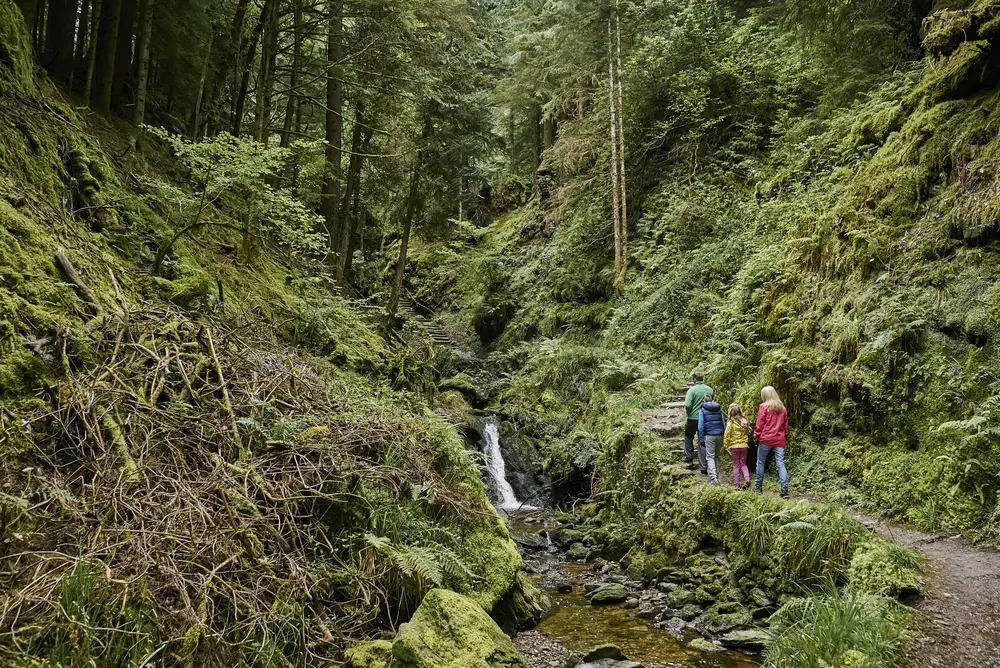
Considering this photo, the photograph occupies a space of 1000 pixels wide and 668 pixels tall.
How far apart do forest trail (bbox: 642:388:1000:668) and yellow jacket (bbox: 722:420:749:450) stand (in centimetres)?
204

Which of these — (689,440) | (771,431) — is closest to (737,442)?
(771,431)

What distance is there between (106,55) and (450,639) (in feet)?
35.0

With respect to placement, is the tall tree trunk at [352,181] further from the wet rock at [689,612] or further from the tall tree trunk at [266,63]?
the wet rock at [689,612]

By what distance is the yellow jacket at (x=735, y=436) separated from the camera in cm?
879

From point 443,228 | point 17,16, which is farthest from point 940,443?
point 443,228

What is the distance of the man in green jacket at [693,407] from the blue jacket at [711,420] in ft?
1.18

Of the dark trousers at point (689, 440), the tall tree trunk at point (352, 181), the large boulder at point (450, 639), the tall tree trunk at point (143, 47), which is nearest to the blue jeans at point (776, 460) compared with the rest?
the dark trousers at point (689, 440)

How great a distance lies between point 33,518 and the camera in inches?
157

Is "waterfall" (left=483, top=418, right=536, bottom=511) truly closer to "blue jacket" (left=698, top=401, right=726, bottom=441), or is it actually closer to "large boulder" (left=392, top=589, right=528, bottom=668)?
"blue jacket" (left=698, top=401, right=726, bottom=441)

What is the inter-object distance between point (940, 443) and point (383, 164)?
1587 cm

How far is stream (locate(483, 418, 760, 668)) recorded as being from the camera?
20.6 feet

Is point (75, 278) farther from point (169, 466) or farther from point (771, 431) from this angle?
point (771, 431)

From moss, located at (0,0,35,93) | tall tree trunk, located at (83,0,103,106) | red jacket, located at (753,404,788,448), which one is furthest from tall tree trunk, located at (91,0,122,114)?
red jacket, located at (753,404,788,448)

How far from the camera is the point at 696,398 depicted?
32.1ft
